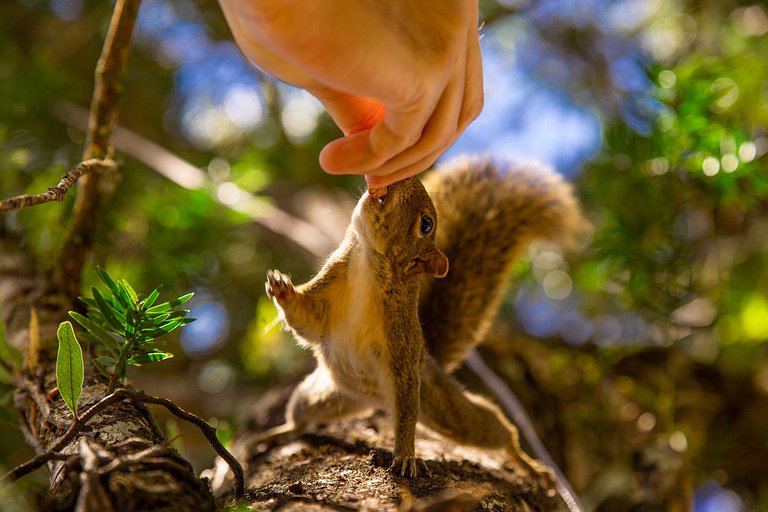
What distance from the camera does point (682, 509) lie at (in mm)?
1469

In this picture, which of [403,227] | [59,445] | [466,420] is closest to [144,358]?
[59,445]

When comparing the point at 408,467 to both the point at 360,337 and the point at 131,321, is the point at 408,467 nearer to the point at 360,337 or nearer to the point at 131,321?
the point at 360,337

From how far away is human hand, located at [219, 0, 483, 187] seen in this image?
0.63 m

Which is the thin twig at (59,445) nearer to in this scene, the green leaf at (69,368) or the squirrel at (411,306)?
the green leaf at (69,368)

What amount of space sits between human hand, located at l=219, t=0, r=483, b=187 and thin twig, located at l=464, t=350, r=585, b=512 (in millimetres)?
854

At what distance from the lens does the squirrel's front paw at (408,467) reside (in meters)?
1.02

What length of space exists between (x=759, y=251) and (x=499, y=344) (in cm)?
121

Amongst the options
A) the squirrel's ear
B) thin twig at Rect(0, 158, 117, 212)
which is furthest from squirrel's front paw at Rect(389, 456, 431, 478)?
thin twig at Rect(0, 158, 117, 212)

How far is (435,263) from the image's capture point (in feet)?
3.89

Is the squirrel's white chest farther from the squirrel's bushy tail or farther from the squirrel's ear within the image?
the squirrel's bushy tail

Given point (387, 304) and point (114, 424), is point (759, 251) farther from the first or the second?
point (114, 424)

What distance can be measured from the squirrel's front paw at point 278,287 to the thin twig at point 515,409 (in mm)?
651

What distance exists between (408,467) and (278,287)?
0.38m

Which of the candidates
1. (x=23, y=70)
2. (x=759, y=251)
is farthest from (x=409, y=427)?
(x=759, y=251)
